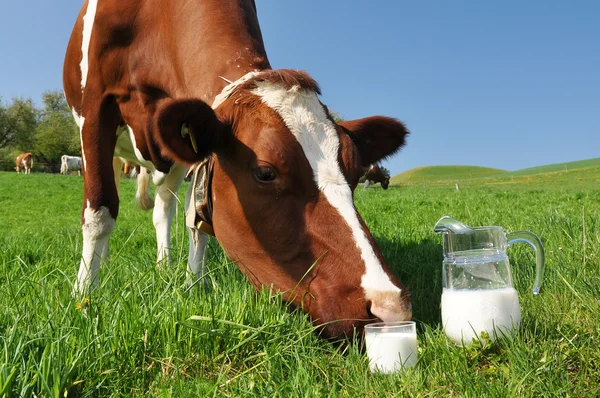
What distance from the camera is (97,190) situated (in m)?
3.92

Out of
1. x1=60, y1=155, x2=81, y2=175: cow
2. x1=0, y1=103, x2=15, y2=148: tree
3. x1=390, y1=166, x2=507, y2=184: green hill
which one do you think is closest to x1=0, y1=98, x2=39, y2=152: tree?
x1=0, y1=103, x2=15, y2=148: tree

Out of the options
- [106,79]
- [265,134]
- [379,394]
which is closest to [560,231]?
[265,134]

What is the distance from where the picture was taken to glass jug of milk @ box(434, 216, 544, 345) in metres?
2.21

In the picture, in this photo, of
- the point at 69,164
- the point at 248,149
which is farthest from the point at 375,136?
the point at 69,164

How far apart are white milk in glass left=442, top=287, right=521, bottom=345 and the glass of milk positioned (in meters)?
0.27

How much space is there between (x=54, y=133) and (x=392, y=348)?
225 feet

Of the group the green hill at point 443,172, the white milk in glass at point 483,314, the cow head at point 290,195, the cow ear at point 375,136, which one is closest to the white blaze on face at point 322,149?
the cow head at point 290,195

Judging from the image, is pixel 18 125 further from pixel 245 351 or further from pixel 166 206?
pixel 245 351

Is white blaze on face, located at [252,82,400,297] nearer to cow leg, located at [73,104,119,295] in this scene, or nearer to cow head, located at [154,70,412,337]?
cow head, located at [154,70,412,337]

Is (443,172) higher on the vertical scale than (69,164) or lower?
higher

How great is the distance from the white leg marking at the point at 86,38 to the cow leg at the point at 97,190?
528 mm

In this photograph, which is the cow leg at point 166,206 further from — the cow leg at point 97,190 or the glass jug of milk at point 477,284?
the glass jug of milk at point 477,284

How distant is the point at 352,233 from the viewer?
2.44 meters

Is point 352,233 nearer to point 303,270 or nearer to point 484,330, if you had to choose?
point 303,270
